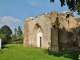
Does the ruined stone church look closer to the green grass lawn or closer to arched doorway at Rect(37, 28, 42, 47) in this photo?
arched doorway at Rect(37, 28, 42, 47)

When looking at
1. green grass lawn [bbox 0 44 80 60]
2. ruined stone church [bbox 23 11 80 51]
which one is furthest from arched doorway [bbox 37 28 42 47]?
green grass lawn [bbox 0 44 80 60]

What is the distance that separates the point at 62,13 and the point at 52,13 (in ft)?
10.3

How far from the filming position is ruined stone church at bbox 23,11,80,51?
87.3 ft

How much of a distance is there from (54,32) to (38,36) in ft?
20.6

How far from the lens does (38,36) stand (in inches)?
1268

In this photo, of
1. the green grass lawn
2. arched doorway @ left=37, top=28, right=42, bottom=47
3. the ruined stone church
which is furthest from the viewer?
arched doorway @ left=37, top=28, right=42, bottom=47

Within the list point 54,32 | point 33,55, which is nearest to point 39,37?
point 54,32

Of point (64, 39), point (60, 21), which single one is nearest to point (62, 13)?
point (60, 21)

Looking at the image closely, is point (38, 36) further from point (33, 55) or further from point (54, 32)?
point (33, 55)

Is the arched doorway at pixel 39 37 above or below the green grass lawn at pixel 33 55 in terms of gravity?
above

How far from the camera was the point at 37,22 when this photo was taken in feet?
105

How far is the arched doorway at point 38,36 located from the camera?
31.6m

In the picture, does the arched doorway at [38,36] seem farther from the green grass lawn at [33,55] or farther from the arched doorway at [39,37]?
the green grass lawn at [33,55]

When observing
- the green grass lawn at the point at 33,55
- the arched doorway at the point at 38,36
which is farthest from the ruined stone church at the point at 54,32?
the green grass lawn at the point at 33,55
